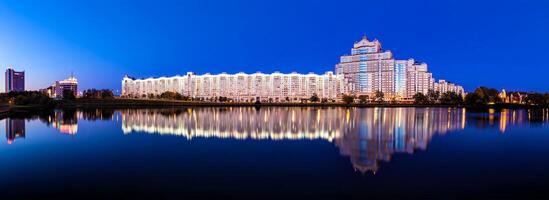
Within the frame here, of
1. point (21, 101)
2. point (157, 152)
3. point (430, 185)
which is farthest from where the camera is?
point (21, 101)

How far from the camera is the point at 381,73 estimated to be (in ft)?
506

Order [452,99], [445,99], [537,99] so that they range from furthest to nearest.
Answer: [445,99] → [537,99] → [452,99]

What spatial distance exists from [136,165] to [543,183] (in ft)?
39.5

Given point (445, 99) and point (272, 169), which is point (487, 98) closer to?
point (445, 99)

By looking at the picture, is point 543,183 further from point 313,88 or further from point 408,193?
point 313,88

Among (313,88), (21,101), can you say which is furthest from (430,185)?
(313,88)

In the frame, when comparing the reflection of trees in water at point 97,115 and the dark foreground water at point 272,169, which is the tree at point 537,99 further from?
the reflection of trees in water at point 97,115

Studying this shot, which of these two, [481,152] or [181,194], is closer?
[181,194]

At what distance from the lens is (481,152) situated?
1611 centimetres

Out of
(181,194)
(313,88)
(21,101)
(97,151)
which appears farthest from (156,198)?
(313,88)

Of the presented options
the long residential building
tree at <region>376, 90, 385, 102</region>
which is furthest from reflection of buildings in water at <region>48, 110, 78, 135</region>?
the long residential building

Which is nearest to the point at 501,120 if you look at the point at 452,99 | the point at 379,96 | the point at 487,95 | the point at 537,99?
the point at 487,95

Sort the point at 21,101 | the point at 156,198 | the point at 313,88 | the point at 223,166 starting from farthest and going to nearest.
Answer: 1. the point at 313,88
2. the point at 21,101
3. the point at 223,166
4. the point at 156,198

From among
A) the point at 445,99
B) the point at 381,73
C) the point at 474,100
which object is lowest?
the point at 474,100
